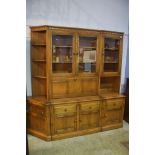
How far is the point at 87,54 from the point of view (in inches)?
132

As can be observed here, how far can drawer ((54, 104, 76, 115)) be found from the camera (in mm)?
2979

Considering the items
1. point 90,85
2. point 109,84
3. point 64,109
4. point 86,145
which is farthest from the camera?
point 109,84

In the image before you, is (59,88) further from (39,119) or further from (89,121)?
(89,121)

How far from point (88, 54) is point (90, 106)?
100cm

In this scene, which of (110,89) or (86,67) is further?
(110,89)

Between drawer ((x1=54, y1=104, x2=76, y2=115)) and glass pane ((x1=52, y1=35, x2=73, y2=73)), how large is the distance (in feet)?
2.15

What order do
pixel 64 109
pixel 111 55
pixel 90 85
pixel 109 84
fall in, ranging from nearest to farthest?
pixel 64 109, pixel 90 85, pixel 111 55, pixel 109 84

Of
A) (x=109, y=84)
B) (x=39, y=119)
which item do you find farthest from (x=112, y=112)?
(x=39, y=119)

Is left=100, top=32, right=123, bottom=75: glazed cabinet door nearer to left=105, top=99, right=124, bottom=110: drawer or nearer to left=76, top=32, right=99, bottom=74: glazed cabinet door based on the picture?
left=76, top=32, right=99, bottom=74: glazed cabinet door

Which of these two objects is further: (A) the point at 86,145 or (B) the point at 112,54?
(B) the point at 112,54
